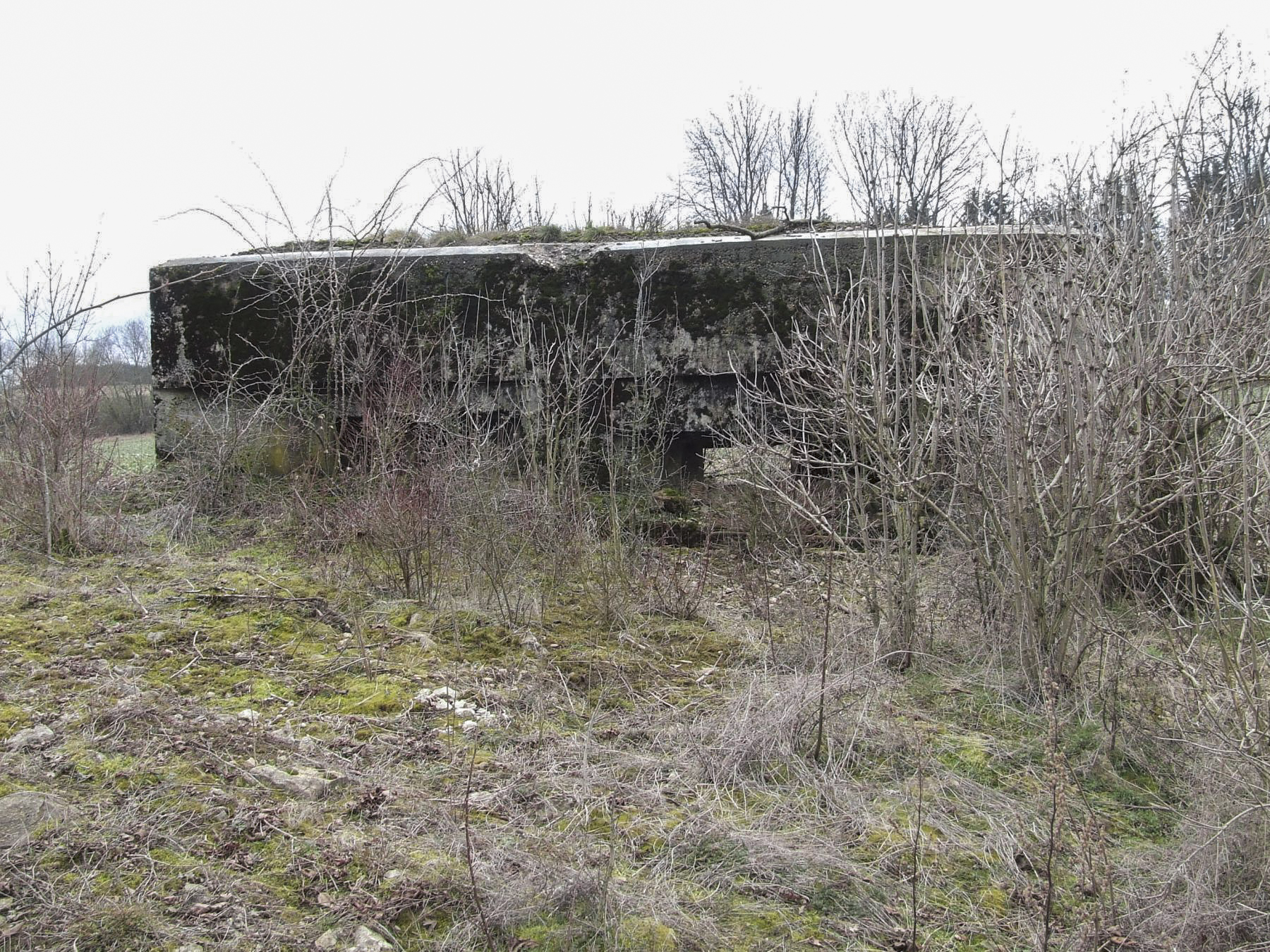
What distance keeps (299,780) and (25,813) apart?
74cm

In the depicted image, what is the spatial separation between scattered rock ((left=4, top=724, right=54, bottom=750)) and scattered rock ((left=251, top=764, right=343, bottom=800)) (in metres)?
0.76

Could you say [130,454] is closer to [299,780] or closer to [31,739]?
[31,739]

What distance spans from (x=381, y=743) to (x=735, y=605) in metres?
2.64

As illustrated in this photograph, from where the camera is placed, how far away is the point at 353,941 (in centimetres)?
234

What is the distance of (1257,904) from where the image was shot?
7.76 ft

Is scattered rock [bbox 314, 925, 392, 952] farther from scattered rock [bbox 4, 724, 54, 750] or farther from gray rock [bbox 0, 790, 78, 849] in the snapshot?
scattered rock [bbox 4, 724, 54, 750]

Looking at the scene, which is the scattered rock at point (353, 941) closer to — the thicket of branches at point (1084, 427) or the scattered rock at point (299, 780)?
the scattered rock at point (299, 780)

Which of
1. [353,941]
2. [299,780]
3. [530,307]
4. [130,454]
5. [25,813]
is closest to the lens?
[353,941]

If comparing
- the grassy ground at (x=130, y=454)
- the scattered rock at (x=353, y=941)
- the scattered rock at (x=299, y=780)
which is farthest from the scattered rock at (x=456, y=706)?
the grassy ground at (x=130, y=454)

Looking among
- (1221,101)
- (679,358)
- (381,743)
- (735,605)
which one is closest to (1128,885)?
(381,743)

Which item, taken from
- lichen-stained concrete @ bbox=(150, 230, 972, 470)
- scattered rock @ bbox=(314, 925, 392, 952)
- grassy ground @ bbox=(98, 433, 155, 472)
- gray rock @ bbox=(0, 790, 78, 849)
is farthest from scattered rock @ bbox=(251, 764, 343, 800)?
grassy ground @ bbox=(98, 433, 155, 472)

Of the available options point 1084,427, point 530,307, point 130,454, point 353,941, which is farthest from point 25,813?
point 130,454

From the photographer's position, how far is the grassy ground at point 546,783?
7.99ft

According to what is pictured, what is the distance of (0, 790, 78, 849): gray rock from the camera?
8.51ft
